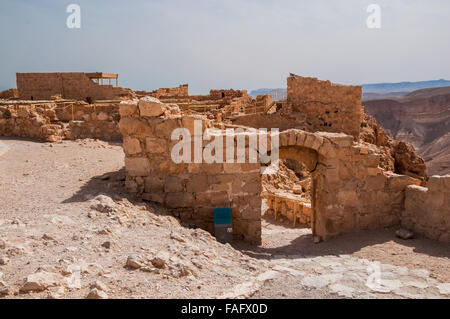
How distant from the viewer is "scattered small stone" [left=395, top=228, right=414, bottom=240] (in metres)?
7.32

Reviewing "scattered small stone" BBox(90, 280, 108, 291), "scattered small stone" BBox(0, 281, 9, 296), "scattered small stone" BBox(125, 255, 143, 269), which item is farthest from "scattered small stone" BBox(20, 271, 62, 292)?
"scattered small stone" BBox(125, 255, 143, 269)

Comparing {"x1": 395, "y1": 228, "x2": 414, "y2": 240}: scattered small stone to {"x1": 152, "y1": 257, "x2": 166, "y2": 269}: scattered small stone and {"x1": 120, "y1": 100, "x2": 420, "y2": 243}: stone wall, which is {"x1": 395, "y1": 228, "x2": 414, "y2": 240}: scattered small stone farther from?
{"x1": 152, "y1": 257, "x2": 166, "y2": 269}: scattered small stone

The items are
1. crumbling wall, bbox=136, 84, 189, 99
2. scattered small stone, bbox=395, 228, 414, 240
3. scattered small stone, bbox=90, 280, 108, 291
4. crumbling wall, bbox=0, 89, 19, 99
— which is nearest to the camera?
scattered small stone, bbox=90, 280, 108, 291

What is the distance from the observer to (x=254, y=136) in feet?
24.0

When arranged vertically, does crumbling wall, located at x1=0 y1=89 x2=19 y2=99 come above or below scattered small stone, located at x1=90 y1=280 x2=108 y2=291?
above

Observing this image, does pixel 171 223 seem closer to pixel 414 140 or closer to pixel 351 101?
pixel 351 101

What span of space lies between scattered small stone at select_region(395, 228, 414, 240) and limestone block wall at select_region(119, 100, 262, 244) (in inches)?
110

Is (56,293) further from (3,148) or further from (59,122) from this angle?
(59,122)

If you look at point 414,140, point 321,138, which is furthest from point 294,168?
point 414,140

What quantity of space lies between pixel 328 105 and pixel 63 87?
1404cm

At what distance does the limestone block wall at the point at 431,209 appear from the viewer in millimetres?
6898
